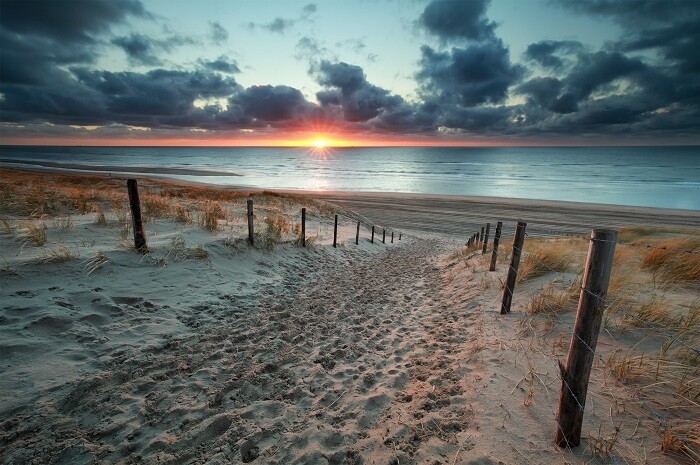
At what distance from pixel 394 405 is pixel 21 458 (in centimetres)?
370

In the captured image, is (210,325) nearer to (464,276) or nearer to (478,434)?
(478,434)

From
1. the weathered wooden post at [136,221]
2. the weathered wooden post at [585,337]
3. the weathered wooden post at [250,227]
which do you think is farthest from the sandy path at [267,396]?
the weathered wooden post at [250,227]

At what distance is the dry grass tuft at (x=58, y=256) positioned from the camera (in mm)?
5877

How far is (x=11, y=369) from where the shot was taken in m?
3.76

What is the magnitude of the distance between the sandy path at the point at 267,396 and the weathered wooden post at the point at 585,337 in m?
0.95

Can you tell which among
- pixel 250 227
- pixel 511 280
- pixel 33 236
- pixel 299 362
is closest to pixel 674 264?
pixel 511 280

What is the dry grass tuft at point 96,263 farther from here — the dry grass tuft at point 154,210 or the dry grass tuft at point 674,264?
the dry grass tuft at point 674,264

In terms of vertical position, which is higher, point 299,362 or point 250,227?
point 250,227

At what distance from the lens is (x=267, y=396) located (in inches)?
159

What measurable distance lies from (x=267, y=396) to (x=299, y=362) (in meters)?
0.88

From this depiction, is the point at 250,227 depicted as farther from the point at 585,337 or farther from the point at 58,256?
the point at 585,337

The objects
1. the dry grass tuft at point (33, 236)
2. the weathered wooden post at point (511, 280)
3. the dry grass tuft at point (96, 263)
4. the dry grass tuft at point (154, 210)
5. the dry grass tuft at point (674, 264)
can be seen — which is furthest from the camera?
the dry grass tuft at point (154, 210)

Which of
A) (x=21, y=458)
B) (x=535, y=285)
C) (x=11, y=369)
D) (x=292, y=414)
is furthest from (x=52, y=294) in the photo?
(x=535, y=285)

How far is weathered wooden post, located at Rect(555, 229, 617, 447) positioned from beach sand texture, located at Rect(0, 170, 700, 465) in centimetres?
24
